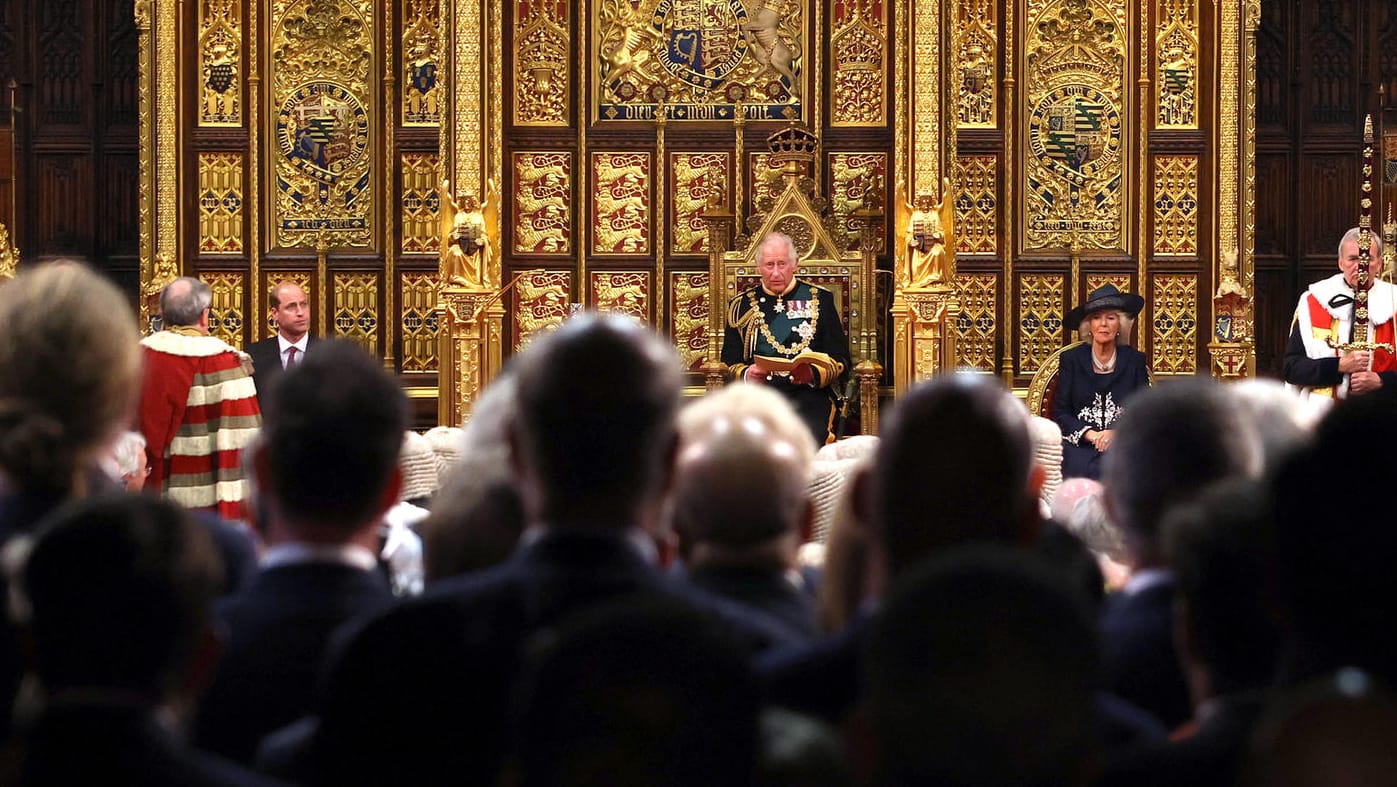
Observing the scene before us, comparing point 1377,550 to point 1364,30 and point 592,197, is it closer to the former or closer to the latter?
point 592,197

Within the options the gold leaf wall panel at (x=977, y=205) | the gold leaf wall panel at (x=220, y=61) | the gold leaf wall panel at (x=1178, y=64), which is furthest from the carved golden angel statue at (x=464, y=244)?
the gold leaf wall panel at (x=1178, y=64)

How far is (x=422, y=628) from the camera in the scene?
2584 mm

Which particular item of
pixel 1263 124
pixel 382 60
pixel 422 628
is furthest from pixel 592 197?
pixel 422 628

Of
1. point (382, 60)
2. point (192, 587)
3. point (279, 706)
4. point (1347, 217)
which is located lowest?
point (279, 706)

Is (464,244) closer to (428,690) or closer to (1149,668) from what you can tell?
(1149,668)

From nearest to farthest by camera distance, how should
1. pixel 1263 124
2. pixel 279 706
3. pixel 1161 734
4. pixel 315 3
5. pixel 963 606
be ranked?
pixel 963 606 < pixel 1161 734 < pixel 279 706 < pixel 315 3 < pixel 1263 124

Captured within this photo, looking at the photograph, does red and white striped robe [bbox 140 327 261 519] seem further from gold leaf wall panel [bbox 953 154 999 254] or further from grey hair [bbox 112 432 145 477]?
gold leaf wall panel [bbox 953 154 999 254]

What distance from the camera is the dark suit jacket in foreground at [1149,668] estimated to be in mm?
2998

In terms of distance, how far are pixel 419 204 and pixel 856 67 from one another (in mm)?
2802

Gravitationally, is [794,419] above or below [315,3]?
below

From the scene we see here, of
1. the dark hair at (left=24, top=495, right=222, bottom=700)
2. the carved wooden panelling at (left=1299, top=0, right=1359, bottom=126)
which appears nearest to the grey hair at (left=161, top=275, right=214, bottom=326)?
the dark hair at (left=24, top=495, right=222, bottom=700)

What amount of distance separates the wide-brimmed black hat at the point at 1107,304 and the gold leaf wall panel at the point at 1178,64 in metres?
1.28

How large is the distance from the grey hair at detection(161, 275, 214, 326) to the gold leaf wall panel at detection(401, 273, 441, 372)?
3.01 metres

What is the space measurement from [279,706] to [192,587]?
0.66 metres
